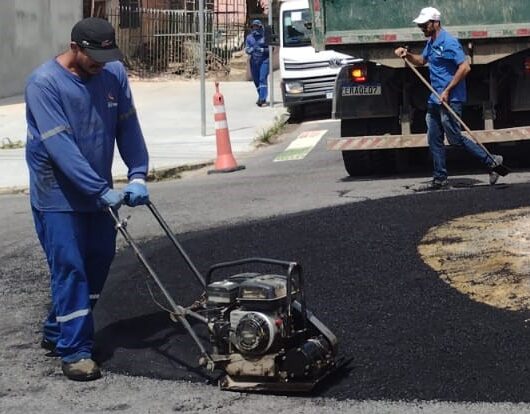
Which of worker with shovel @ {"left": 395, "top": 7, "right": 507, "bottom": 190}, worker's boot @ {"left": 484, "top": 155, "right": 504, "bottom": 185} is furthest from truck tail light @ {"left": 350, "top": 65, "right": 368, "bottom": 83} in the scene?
worker's boot @ {"left": 484, "top": 155, "right": 504, "bottom": 185}

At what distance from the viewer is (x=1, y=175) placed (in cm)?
1460

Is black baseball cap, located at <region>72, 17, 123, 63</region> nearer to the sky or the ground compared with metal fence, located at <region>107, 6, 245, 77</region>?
nearer to the ground

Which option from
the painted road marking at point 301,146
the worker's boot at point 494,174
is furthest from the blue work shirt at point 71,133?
the painted road marking at point 301,146

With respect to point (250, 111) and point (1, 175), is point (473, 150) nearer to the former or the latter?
point (1, 175)

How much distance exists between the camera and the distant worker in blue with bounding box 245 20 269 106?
22.5 m

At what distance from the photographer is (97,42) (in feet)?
18.0

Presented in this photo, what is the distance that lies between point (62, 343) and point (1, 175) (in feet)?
31.1

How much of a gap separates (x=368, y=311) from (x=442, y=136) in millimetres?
4816

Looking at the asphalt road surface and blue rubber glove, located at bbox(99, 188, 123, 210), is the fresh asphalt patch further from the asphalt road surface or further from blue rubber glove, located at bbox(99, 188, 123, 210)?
blue rubber glove, located at bbox(99, 188, 123, 210)

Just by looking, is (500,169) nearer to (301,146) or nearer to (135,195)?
(135,195)

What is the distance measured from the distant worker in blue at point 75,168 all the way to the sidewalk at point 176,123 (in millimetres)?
8142

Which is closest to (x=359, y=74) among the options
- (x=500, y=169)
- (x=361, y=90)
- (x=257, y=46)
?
(x=361, y=90)

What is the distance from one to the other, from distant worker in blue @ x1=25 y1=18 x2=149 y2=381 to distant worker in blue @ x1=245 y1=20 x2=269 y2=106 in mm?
16853

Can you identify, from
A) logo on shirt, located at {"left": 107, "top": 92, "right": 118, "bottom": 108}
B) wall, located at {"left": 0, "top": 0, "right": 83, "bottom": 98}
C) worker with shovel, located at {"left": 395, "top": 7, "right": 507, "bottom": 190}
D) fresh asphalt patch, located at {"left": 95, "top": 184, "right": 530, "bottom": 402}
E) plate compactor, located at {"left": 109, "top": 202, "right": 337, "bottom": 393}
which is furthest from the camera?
wall, located at {"left": 0, "top": 0, "right": 83, "bottom": 98}
